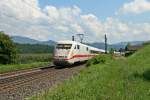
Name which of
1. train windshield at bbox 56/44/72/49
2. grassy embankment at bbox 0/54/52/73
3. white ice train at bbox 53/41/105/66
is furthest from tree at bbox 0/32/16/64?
train windshield at bbox 56/44/72/49

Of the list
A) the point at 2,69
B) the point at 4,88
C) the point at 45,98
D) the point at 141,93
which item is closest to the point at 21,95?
the point at 4,88

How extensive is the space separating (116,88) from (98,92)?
1587mm

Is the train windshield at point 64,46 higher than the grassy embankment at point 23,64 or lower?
higher

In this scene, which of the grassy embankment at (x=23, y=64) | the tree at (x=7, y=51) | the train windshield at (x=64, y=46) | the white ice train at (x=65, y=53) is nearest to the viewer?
the grassy embankment at (x=23, y=64)

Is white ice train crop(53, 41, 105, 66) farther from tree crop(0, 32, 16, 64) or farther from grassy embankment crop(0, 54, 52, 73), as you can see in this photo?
tree crop(0, 32, 16, 64)

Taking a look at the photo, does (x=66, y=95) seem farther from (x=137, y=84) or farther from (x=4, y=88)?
(x=4, y=88)

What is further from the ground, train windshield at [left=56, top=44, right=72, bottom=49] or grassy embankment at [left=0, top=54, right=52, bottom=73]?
train windshield at [left=56, top=44, right=72, bottom=49]

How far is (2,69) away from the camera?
35469mm

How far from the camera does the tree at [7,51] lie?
54.9 m

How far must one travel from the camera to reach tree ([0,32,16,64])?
54.9 metres

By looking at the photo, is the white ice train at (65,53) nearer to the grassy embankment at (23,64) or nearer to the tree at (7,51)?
the grassy embankment at (23,64)

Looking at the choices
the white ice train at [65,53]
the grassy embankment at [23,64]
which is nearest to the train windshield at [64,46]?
the white ice train at [65,53]

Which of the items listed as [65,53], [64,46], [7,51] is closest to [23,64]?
[64,46]

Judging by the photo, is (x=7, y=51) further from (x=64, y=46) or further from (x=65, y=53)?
(x=65, y=53)
